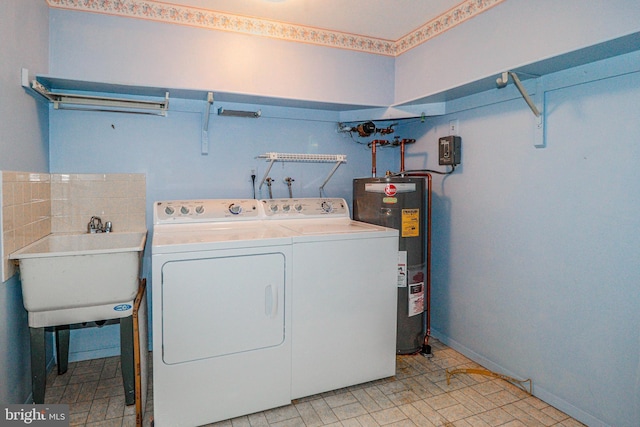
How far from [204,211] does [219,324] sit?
86cm

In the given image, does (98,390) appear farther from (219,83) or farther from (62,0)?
(62,0)

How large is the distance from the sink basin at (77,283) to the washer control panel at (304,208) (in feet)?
3.34

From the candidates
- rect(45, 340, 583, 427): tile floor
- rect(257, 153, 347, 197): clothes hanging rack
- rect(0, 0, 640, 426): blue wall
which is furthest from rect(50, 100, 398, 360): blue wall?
rect(45, 340, 583, 427): tile floor

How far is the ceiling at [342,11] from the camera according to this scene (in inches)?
96.7

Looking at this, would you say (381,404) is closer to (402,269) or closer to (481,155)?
(402,269)

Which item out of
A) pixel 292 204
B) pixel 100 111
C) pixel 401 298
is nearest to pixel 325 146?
pixel 292 204

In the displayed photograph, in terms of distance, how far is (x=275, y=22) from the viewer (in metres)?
2.76

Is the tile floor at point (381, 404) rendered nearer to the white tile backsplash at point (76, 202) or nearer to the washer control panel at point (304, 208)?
the white tile backsplash at point (76, 202)

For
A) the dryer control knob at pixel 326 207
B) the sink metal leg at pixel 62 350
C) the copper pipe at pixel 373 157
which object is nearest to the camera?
the sink metal leg at pixel 62 350

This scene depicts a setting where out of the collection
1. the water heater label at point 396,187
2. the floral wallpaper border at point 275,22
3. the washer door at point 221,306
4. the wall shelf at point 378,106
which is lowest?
the washer door at point 221,306

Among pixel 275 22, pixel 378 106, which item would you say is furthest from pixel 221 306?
pixel 275 22

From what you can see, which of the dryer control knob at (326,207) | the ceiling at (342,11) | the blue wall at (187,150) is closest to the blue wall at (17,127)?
the blue wall at (187,150)

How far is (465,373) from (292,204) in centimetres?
170

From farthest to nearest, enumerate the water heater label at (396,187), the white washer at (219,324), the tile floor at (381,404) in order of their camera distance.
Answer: the water heater label at (396,187), the tile floor at (381,404), the white washer at (219,324)
